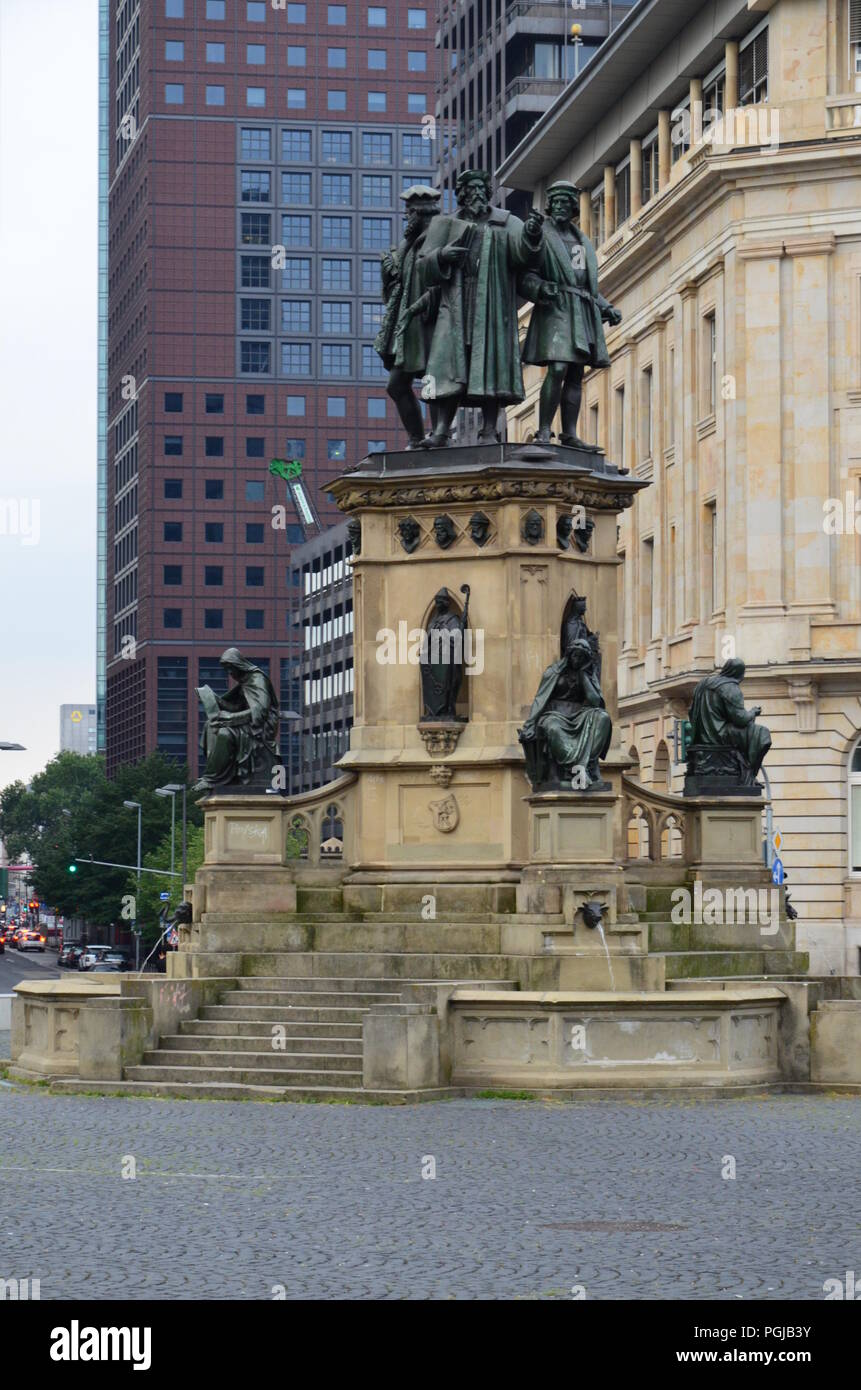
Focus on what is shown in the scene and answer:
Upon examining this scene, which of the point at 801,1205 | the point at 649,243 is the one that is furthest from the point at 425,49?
the point at 801,1205

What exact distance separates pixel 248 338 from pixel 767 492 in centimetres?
11448

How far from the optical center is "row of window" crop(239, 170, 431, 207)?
17225 cm

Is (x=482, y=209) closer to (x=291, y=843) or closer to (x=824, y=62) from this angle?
(x=291, y=843)

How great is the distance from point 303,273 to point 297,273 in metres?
0.42

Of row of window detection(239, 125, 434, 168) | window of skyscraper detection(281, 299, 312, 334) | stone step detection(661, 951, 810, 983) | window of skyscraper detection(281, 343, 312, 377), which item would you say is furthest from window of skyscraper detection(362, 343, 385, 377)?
stone step detection(661, 951, 810, 983)

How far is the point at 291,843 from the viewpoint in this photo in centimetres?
2919

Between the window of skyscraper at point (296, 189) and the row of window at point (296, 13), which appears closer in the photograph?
the row of window at point (296, 13)

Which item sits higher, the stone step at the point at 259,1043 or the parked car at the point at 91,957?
the stone step at the point at 259,1043

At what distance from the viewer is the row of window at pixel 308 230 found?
172m

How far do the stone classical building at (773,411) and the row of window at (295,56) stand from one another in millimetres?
108700

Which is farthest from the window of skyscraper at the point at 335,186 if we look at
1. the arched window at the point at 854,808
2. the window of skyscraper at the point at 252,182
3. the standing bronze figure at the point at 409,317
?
the standing bronze figure at the point at 409,317

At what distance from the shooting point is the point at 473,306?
26.4 m

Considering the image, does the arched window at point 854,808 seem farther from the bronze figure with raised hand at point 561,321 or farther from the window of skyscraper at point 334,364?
the window of skyscraper at point 334,364

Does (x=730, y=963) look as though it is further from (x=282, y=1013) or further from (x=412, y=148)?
(x=412, y=148)
